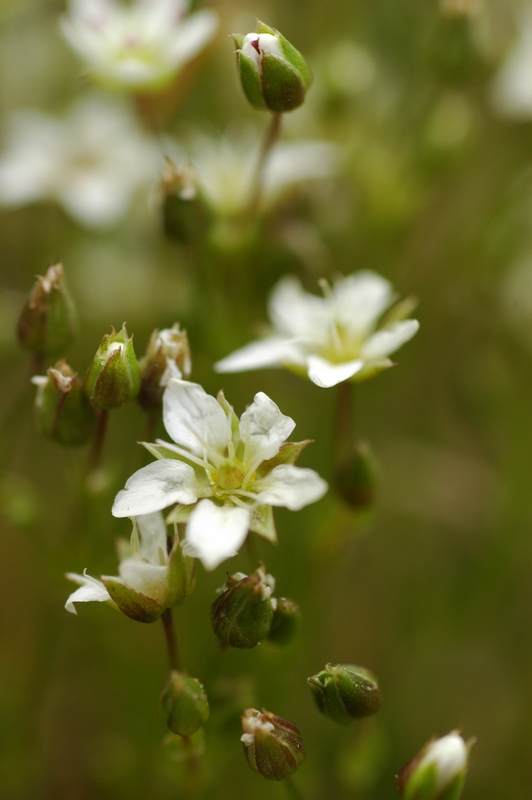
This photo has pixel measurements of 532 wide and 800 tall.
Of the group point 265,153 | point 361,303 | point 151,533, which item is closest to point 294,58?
point 265,153

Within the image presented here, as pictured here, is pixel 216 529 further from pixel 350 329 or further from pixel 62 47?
pixel 62 47

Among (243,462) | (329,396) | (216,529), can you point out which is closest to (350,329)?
(243,462)

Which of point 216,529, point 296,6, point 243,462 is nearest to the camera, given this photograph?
point 216,529

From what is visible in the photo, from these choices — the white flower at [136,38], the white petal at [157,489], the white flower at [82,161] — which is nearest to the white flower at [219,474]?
the white petal at [157,489]

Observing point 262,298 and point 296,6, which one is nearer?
point 262,298

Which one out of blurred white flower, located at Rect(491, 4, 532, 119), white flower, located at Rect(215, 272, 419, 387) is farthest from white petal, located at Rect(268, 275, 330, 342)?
blurred white flower, located at Rect(491, 4, 532, 119)

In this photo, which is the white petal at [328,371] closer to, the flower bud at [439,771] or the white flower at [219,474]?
the white flower at [219,474]

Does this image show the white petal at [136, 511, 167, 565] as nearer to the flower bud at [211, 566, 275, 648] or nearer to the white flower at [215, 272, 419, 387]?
the flower bud at [211, 566, 275, 648]
